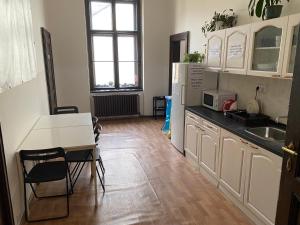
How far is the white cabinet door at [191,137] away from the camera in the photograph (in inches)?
145

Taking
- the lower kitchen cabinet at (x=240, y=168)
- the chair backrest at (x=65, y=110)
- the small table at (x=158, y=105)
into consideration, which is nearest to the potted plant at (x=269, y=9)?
the lower kitchen cabinet at (x=240, y=168)

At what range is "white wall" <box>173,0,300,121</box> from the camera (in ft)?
9.25

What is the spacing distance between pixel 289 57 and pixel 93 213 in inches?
101

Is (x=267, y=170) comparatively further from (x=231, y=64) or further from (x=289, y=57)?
(x=231, y=64)

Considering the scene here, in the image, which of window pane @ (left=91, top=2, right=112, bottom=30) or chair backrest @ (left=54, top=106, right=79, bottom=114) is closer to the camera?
chair backrest @ (left=54, top=106, right=79, bottom=114)

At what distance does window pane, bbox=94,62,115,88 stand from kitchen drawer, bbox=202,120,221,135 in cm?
387

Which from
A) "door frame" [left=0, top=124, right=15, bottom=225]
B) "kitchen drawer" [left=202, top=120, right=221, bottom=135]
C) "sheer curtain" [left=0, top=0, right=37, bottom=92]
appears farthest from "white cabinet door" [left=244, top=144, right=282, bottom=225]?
"sheer curtain" [left=0, top=0, right=37, bottom=92]

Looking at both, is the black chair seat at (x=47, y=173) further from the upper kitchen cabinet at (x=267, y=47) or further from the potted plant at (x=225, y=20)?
the potted plant at (x=225, y=20)

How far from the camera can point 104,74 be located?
6.59 meters

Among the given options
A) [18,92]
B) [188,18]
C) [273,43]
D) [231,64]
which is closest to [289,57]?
[273,43]

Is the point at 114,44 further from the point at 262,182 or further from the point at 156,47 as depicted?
the point at 262,182

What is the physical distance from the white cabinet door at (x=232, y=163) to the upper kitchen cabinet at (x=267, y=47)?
81 centimetres

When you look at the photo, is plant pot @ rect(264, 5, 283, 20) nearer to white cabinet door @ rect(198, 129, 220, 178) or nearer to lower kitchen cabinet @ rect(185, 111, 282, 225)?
lower kitchen cabinet @ rect(185, 111, 282, 225)

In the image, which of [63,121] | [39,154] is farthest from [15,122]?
[63,121]
